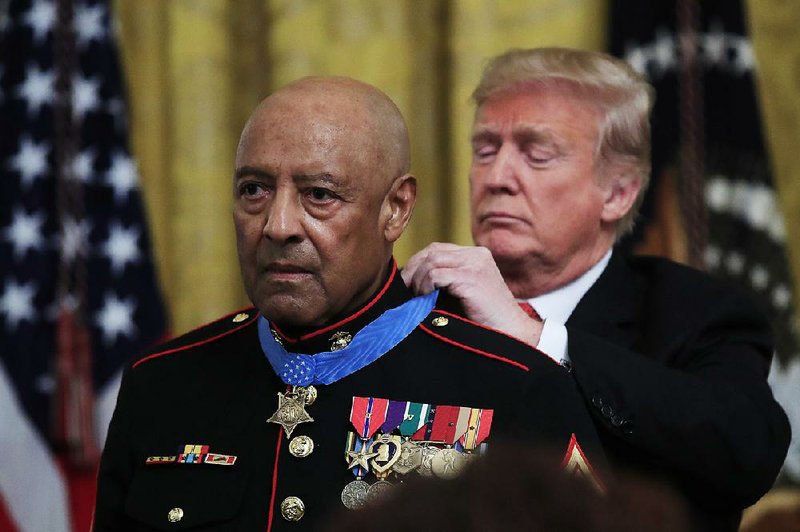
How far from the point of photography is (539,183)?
8.60 ft

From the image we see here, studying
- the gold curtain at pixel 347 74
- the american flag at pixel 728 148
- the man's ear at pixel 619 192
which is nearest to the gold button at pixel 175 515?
the man's ear at pixel 619 192

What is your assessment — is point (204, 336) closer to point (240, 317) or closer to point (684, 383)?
point (240, 317)

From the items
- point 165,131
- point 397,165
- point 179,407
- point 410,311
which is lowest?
point 165,131

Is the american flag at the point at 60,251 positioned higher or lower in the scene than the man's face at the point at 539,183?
lower

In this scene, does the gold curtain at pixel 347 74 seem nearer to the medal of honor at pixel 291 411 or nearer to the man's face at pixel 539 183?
the man's face at pixel 539 183

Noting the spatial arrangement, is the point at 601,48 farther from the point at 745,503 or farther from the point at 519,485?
the point at 519,485

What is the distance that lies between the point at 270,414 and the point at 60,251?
6.55ft

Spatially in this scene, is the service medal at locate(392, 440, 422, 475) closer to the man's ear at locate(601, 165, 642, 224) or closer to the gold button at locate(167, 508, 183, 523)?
the gold button at locate(167, 508, 183, 523)

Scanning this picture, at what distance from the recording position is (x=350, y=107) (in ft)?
6.41

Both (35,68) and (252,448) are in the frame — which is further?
(35,68)

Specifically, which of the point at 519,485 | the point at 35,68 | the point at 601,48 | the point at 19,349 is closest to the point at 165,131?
the point at 35,68

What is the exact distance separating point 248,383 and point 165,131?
2.15m

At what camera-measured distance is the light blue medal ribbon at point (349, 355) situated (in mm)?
2068

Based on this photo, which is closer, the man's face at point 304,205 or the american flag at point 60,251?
the man's face at point 304,205
